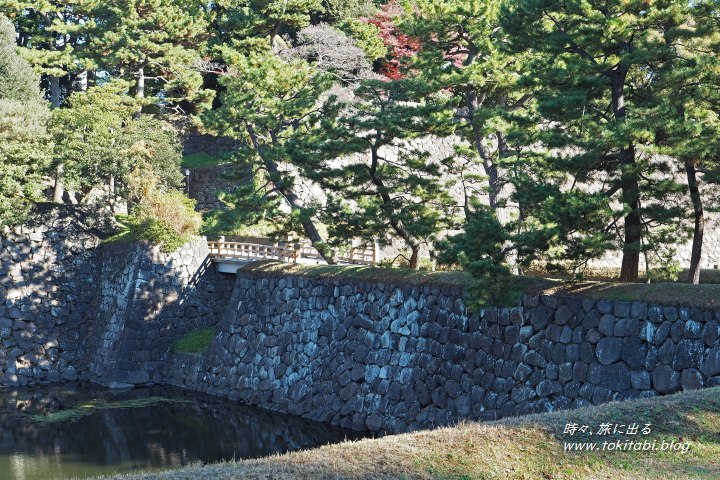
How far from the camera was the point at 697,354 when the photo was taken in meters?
10.2

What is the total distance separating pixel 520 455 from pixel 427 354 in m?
7.52

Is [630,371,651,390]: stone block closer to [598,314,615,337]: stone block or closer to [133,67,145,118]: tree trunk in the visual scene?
[598,314,615,337]: stone block

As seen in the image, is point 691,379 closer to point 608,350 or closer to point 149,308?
point 608,350

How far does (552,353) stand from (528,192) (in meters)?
2.59

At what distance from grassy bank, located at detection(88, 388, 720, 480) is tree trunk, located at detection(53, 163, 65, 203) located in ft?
64.0

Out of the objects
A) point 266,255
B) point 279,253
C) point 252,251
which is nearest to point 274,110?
point 279,253

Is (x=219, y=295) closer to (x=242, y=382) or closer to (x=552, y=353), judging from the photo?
(x=242, y=382)

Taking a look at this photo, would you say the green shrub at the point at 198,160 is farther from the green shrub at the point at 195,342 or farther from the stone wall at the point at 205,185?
the green shrub at the point at 195,342

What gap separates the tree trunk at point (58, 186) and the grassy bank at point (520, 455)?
1951 centimetres

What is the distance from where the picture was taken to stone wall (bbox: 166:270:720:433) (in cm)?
1077

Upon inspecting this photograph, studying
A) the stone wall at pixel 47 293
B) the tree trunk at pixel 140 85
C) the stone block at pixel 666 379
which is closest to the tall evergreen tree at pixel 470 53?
the stone block at pixel 666 379

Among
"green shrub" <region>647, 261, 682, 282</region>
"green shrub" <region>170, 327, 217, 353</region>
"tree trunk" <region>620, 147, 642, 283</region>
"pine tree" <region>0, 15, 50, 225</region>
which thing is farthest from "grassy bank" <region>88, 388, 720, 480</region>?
"pine tree" <region>0, 15, 50, 225</region>

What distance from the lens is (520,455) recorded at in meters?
6.99

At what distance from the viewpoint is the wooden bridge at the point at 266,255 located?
2078 centimetres
